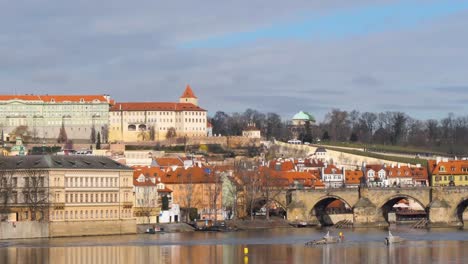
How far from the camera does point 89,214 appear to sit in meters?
85.1

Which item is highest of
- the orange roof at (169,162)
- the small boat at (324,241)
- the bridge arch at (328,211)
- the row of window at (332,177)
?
the orange roof at (169,162)

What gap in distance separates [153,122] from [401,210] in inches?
2879

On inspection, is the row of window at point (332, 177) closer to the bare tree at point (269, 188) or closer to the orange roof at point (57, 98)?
the bare tree at point (269, 188)

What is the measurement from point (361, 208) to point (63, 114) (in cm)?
9341

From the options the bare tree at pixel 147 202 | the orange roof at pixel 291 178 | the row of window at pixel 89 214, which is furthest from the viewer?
the orange roof at pixel 291 178

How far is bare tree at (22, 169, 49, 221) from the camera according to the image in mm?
82188

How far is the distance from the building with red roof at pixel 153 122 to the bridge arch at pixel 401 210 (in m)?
70.0

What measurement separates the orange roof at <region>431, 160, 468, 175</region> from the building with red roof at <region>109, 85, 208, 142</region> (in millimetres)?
68000

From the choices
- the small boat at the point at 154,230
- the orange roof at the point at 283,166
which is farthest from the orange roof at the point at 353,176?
the small boat at the point at 154,230

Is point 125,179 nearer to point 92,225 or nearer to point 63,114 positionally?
point 92,225

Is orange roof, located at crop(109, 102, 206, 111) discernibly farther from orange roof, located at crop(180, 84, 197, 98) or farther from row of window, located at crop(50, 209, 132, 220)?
row of window, located at crop(50, 209, 132, 220)

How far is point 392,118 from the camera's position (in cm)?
19638

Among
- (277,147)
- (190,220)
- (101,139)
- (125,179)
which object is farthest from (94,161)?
(101,139)

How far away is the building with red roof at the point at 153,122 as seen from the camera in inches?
7397
